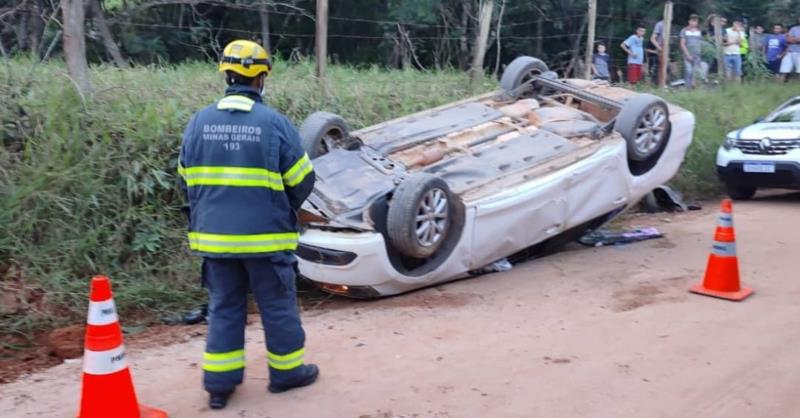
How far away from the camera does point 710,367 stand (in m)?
4.85

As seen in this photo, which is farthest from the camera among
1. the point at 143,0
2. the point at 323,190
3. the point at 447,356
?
the point at 143,0

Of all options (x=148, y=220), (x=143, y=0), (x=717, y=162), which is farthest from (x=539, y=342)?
(x=143, y=0)

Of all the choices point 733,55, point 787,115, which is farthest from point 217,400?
point 733,55

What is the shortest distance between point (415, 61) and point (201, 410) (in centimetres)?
936

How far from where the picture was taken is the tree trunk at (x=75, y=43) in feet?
24.7

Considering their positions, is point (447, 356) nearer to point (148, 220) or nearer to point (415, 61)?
point (148, 220)

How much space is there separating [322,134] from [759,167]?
637 cm

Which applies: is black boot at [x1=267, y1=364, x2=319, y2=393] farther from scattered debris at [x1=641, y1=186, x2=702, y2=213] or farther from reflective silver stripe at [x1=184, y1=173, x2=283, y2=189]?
scattered debris at [x1=641, y1=186, x2=702, y2=213]

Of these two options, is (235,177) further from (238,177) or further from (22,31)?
(22,31)

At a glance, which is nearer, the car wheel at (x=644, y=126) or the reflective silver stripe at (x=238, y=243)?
the reflective silver stripe at (x=238, y=243)

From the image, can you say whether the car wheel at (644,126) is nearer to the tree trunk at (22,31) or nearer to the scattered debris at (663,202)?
the scattered debris at (663,202)

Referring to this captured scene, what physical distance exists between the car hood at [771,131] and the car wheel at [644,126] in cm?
351

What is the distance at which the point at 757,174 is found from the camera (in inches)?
420

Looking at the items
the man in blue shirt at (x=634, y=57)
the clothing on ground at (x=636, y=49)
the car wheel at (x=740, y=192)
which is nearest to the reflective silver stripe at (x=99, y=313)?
the car wheel at (x=740, y=192)
